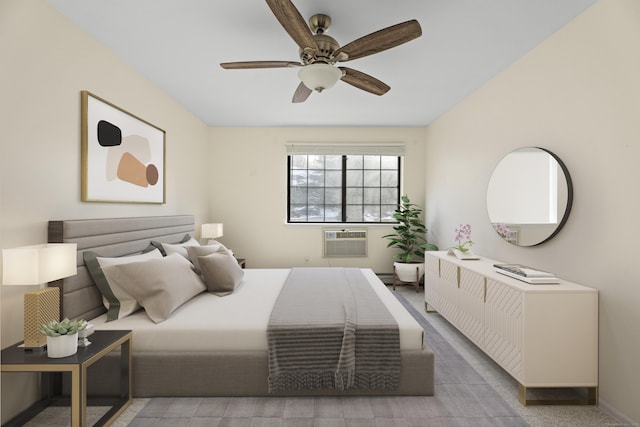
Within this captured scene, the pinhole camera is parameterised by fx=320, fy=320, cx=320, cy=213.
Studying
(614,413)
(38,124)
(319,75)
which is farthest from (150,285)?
(614,413)

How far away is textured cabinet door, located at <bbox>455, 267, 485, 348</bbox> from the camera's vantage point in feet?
8.41

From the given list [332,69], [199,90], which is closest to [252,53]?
[332,69]

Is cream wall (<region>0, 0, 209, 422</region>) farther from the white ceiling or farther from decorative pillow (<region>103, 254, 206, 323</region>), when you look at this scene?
decorative pillow (<region>103, 254, 206, 323</region>)

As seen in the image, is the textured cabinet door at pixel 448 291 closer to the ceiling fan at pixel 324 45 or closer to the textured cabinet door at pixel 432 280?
the textured cabinet door at pixel 432 280

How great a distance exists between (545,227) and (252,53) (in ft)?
8.88

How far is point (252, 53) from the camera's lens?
2.70m

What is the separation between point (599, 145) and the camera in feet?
6.57

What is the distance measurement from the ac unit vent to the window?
0.30 metres

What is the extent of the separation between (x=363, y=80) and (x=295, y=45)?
0.61 meters

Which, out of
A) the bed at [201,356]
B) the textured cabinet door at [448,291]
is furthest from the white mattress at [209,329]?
the textured cabinet door at [448,291]

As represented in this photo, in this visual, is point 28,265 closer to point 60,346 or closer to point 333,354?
point 60,346

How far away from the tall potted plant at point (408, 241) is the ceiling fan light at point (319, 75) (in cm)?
306

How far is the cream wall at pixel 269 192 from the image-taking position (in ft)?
16.9

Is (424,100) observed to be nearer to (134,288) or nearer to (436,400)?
(436,400)
